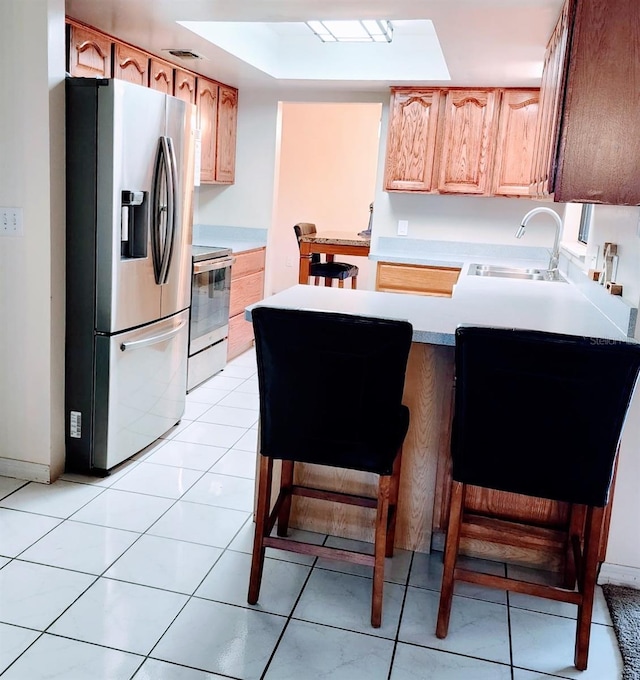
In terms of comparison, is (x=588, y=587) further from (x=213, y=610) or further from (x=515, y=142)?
(x=515, y=142)

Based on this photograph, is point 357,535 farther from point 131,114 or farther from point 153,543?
point 131,114

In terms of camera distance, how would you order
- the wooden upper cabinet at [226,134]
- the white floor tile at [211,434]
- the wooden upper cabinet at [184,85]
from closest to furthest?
the white floor tile at [211,434], the wooden upper cabinet at [184,85], the wooden upper cabinet at [226,134]

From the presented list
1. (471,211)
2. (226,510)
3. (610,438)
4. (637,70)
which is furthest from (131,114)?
(471,211)

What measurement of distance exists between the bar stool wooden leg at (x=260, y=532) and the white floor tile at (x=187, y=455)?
108 centimetres

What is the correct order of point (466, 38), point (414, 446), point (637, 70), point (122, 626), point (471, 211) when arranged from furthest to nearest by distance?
1. point (471, 211)
2. point (466, 38)
3. point (414, 446)
4. point (637, 70)
5. point (122, 626)

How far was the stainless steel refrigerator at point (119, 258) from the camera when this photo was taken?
2.71 metres

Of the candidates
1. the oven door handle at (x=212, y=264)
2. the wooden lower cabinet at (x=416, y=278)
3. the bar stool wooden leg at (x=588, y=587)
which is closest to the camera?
the bar stool wooden leg at (x=588, y=587)

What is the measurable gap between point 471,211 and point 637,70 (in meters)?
3.06

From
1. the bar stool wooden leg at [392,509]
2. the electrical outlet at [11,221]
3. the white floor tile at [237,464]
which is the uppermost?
the electrical outlet at [11,221]

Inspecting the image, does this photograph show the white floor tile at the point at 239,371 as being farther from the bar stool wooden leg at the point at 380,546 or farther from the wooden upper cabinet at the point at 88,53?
the bar stool wooden leg at the point at 380,546

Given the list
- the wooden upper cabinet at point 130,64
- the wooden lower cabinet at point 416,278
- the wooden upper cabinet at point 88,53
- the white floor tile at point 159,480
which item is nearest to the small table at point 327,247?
the wooden lower cabinet at point 416,278

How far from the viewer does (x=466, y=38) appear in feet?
11.0

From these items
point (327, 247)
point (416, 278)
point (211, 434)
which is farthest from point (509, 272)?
point (211, 434)

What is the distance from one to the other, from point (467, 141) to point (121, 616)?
3.90 meters
